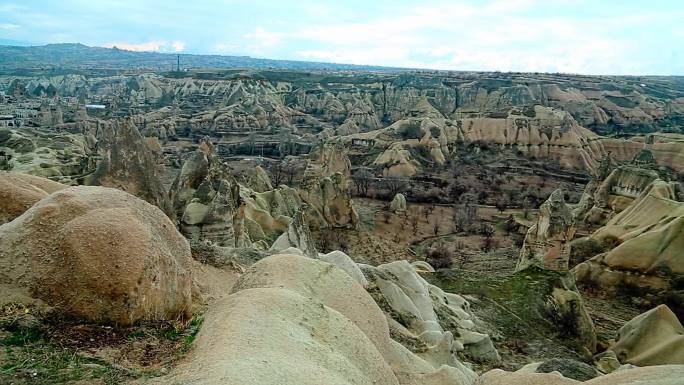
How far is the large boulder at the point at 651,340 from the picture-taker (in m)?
12.7

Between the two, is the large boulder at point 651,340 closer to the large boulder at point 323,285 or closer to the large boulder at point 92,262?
the large boulder at point 323,285

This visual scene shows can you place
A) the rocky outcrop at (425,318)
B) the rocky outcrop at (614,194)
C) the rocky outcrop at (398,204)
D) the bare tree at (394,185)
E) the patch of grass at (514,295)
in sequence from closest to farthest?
the rocky outcrop at (425,318), the patch of grass at (514,295), the rocky outcrop at (614,194), the rocky outcrop at (398,204), the bare tree at (394,185)

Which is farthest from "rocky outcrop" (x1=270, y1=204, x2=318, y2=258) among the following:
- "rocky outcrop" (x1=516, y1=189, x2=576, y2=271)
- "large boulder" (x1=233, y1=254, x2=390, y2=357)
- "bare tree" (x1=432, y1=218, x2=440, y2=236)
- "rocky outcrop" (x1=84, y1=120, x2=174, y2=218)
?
"bare tree" (x1=432, y1=218, x2=440, y2=236)

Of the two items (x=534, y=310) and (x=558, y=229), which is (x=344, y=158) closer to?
(x=558, y=229)

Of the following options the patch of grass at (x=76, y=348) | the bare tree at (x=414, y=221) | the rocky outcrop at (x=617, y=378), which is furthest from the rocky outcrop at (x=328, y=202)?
the patch of grass at (x=76, y=348)

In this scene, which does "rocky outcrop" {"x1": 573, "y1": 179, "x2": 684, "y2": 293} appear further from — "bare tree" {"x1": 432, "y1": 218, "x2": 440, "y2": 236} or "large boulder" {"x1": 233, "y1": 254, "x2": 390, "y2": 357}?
"large boulder" {"x1": 233, "y1": 254, "x2": 390, "y2": 357}

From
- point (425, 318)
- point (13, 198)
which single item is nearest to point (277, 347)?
point (13, 198)

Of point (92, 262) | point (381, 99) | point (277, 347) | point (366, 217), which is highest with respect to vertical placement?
point (381, 99)

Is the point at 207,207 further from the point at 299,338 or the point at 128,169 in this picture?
the point at 299,338

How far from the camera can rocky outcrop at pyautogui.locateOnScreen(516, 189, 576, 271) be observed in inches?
706

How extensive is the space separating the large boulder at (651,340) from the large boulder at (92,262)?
1152cm

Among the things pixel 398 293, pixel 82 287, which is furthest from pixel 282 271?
pixel 398 293

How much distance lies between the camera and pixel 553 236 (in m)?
17.9

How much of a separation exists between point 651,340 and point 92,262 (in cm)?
1330
